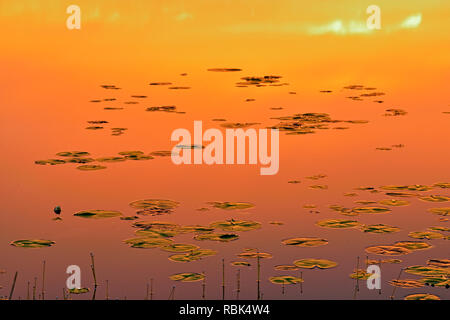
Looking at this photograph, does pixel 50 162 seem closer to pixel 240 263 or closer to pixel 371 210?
pixel 240 263

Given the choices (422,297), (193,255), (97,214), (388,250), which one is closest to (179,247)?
(193,255)

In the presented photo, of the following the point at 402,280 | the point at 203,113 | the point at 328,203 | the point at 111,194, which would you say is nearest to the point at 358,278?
the point at 402,280

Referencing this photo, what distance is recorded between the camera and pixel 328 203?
10.2 meters

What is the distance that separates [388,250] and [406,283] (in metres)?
0.83

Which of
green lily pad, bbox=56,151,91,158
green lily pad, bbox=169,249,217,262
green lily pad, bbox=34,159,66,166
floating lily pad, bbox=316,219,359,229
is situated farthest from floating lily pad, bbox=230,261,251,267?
green lily pad, bbox=56,151,91,158

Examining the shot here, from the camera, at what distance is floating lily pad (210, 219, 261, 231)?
9125 millimetres

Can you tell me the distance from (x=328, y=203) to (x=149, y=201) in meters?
2.52

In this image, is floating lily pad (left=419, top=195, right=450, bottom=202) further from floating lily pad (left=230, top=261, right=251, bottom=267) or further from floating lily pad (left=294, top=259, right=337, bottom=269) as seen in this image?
floating lily pad (left=230, top=261, right=251, bottom=267)

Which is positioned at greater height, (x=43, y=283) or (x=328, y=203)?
(x=328, y=203)

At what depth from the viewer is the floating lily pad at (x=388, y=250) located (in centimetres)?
843

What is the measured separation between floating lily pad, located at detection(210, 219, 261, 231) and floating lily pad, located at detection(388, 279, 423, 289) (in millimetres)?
2086

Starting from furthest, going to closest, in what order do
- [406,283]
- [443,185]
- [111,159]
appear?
1. [111,159]
2. [443,185]
3. [406,283]

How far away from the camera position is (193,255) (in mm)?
8234
